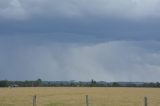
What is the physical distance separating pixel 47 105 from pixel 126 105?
31.8 ft

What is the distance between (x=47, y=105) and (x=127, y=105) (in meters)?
9.83

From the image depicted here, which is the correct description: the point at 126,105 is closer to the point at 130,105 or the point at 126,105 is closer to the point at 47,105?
the point at 130,105

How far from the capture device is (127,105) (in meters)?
48.2

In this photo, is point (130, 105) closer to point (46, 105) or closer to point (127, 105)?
point (127, 105)

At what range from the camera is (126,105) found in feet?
158

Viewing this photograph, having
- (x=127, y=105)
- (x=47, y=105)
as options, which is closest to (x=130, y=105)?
(x=127, y=105)

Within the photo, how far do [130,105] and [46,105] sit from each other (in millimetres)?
10242

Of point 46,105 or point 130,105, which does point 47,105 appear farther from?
point 130,105

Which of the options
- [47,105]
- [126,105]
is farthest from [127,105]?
[47,105]

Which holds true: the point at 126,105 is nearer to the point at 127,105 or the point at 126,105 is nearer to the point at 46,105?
the point at 127,105

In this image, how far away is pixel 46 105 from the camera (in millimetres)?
46219

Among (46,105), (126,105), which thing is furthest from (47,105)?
(126,105)

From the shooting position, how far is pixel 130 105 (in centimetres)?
4797

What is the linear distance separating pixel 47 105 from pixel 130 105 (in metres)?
10.1
